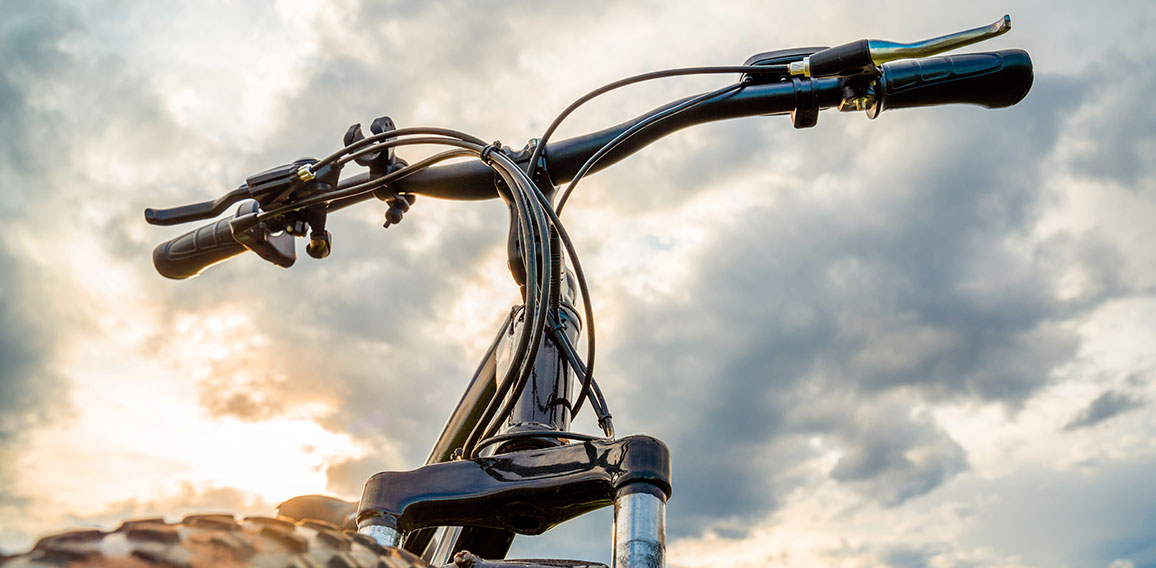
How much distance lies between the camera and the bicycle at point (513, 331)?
2.46 feet

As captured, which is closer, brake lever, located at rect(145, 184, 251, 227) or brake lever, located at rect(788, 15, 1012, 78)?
brake lever, located at rect(788, 15, 1012, 78)

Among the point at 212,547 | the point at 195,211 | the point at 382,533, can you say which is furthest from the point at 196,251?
the point at 212,547

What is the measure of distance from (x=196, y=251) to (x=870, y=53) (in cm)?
190

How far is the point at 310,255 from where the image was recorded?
2.05 metres

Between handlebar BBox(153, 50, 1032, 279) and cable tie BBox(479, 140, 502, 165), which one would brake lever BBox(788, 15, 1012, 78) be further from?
cable tie BBox(479, 140, 502, 165)

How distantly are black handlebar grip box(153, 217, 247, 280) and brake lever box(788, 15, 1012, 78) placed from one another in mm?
1592

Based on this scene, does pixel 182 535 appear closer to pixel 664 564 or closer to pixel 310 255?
pixel 664 564

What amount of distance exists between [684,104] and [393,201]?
0.80 meters

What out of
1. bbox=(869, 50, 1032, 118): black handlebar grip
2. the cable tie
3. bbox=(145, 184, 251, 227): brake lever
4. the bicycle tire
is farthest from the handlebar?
the bicycle tire

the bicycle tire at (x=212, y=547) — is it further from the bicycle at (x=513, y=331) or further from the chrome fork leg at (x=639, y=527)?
the chrome fork leg at (x=639, y=527)

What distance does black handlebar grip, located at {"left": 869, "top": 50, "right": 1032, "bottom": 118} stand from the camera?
1591 millimetres

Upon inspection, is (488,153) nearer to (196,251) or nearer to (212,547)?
(212,547)

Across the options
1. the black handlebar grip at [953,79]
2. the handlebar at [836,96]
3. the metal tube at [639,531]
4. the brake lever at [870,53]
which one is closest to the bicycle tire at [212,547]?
the metal tube at [639,531]

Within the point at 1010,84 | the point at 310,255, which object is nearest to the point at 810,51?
the point at 1010,84
